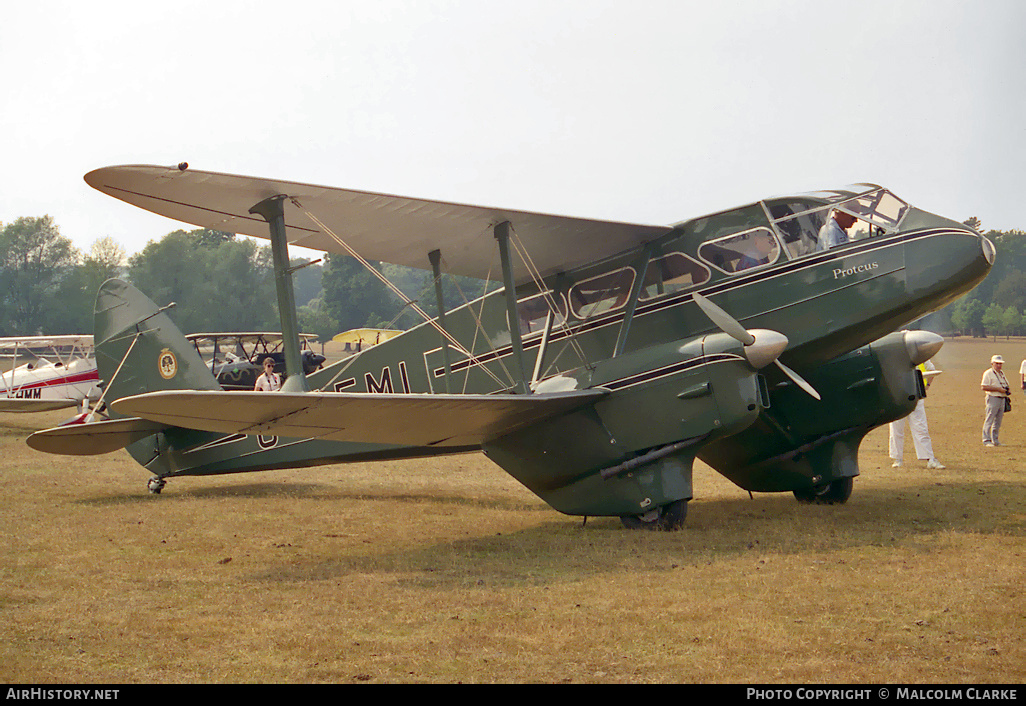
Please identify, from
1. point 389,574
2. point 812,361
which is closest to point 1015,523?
point 812,361

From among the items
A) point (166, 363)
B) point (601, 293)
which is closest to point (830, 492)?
point (601, 293)

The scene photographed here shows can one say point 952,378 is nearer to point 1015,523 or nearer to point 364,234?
point 1015,523

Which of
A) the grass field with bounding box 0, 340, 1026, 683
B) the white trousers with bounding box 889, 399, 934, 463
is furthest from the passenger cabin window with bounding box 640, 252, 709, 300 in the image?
the white trousers with bounding box 889, 399, 934, 463

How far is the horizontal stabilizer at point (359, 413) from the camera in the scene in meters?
6.54

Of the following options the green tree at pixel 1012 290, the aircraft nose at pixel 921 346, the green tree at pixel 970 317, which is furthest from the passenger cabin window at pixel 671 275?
the green tree at pixel 1012 290

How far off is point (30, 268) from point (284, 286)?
77499mm

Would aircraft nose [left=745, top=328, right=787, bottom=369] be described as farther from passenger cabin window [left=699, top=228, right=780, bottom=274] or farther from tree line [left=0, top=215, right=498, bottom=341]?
tree line [left=0, top=215, right=498, bottom=341]

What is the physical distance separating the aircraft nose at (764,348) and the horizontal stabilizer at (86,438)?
846cm

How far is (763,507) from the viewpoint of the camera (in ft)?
34.9

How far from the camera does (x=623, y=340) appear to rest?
9.35 meters

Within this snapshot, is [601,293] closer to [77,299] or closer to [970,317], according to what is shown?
[970,317]

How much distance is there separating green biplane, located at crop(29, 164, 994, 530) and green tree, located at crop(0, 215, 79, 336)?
229ft

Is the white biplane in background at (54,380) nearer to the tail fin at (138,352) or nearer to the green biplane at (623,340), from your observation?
the tail fin at (138,352)

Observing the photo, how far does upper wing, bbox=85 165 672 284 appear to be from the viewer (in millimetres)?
7652
